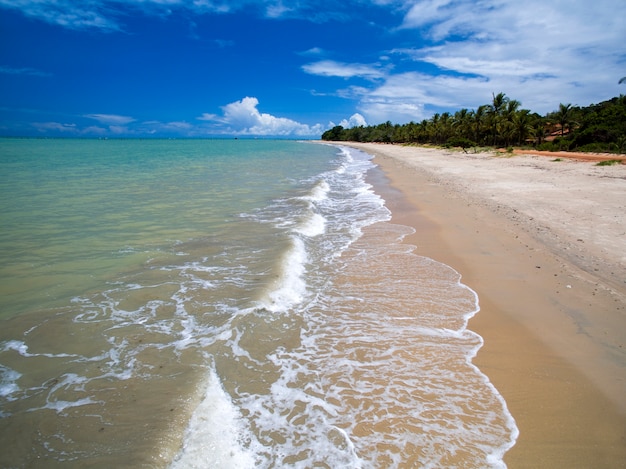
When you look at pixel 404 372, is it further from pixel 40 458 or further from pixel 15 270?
pixel 15 270

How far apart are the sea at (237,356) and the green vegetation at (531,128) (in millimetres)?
41351

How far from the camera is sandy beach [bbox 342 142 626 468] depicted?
10.6 ft

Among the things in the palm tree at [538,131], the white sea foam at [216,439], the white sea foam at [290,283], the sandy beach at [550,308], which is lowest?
the white sea foam at [216,439]

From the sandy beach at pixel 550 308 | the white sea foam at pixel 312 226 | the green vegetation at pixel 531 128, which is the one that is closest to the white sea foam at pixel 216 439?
the sandy beach at pixel 550 308

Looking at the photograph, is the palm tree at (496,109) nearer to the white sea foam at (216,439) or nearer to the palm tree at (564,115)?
the palm tree at (564,115)

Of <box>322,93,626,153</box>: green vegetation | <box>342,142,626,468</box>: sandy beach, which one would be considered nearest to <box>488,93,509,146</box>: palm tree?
<box>322,93,626,153</box>: green vegetation

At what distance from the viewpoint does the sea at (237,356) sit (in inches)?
123

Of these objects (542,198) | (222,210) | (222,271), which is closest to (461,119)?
(542,198)

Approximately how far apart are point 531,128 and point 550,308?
59026 mm

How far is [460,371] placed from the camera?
13.4 feet

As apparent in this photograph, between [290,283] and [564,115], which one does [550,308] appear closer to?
[290,283]

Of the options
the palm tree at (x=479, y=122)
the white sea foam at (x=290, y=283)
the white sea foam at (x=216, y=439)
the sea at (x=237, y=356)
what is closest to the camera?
the white sea foam at (x=216, y=439)

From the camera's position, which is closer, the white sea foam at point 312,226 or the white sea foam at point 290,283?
the white sea foam at point 290,283

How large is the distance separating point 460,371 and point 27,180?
83.3 feet
